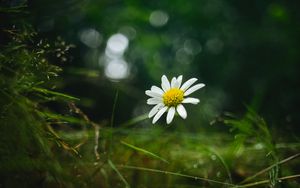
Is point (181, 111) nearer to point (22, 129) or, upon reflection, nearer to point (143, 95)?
point (22, 129)

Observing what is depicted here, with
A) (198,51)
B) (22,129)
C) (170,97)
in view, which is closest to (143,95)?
(198,51)

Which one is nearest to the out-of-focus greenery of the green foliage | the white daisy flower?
the green foliage

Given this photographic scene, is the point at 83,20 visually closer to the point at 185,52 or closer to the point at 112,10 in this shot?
the point at 112,10

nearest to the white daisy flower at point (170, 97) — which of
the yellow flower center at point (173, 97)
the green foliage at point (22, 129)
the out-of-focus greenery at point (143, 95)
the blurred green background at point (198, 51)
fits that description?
the yellow flower center at point (173, 97)

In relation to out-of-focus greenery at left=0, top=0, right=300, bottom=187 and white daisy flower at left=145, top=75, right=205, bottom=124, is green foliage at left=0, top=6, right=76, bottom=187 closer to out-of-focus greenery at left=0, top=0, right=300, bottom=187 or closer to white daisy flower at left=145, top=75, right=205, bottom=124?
out-of-focus greenery at left=0, top=0, right=300, bottom=187

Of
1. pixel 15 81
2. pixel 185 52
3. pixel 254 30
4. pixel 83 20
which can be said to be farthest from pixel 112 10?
pixel 15 81

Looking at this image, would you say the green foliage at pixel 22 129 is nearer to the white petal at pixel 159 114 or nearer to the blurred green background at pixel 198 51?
the white petal at pixel 159 114
